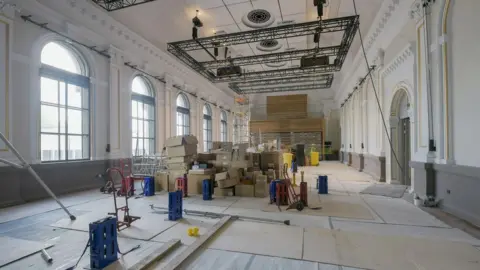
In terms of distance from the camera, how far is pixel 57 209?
405 centimetres

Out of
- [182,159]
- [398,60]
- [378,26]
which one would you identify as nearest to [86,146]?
[182,159]

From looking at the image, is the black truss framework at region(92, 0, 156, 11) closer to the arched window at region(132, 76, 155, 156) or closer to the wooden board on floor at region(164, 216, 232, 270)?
the arched window at region(132, 76, 155, 156)

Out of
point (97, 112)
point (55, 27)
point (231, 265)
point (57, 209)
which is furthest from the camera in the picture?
point (97, 112)

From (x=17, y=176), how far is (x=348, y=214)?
595 cm

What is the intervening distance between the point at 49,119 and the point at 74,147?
0.87m

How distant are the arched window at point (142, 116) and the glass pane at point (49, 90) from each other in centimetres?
258

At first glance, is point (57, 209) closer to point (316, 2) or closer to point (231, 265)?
point (231, 265)

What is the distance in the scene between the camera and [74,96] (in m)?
5.88

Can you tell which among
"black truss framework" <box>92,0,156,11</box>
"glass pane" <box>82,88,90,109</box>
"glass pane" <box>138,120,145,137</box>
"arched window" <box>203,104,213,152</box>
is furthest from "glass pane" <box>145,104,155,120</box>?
"arched window" <box>203,104,213,152</box>

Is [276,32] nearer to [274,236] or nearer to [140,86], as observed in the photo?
[140,86]

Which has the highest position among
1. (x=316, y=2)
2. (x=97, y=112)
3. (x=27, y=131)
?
(x=316, y=2)

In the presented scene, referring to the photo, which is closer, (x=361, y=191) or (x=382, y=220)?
(x=382, y=220)

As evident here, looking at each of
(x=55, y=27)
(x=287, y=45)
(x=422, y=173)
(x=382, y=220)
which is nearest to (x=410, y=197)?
(x=422, y=173)

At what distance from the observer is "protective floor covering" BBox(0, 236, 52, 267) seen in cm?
224
